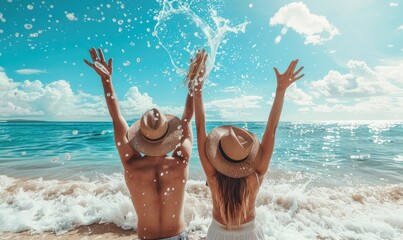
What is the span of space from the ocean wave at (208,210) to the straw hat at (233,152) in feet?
9.48

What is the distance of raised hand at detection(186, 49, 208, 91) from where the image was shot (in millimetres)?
2956

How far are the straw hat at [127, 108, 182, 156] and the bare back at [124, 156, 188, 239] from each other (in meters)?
0.16

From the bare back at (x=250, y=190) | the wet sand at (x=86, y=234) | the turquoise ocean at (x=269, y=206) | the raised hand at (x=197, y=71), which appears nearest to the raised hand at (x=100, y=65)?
the raised hand at (x=197, y=71)

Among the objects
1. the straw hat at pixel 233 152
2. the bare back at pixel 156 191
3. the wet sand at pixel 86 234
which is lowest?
the wet sand at pixel 86 234

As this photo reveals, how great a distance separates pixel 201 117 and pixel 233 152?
0.56 m

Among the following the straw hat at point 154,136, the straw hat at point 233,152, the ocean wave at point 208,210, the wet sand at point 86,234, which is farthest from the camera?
the ocean wave at point 208,210

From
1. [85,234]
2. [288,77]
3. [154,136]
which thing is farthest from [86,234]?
[288,77]

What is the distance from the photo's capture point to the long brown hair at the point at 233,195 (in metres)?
2.51

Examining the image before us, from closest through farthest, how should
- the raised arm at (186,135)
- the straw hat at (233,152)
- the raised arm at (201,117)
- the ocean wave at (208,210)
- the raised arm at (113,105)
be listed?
1. the straw hat at (233,152)
2. the raised arm at (201,117)
3. the raised arm at (113,105)
4. the raised arm at (186,135)
5. the ocean wave at (208,210)

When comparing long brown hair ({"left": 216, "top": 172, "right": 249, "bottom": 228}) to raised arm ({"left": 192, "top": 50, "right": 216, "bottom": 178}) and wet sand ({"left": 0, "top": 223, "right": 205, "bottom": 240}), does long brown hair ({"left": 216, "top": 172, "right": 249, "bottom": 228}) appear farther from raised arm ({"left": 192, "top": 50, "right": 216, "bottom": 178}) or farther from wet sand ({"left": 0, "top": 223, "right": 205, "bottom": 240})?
wet sand ({"left": 0, "top": 223, "right": 205, "bottom": 240})

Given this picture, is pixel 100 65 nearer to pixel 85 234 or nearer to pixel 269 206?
pixel 85 234

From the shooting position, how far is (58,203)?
6828mm

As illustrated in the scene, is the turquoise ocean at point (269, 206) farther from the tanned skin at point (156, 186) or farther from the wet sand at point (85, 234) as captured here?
the tanned skin at point (156, 186)

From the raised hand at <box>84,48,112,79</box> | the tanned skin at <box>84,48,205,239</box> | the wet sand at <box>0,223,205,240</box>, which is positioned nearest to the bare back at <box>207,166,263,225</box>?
the tanned skin at <box>84,48,205,239</box>
